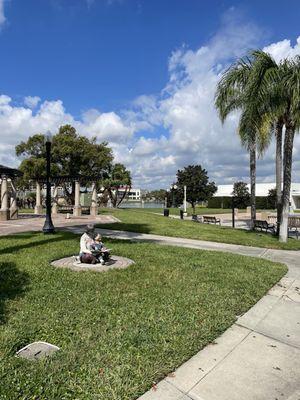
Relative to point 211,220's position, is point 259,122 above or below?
above

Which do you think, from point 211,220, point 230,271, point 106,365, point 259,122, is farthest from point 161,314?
point 211,220

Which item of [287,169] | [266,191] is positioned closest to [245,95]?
[287,169]

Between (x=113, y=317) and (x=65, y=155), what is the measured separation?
113ft

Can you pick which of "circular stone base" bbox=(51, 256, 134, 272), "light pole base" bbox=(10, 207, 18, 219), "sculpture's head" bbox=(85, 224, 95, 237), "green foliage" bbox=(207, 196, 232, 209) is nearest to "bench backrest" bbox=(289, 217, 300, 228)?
"circular stone base" bbox=(51, 256, 134, 272)

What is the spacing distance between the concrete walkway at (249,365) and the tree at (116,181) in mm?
40493

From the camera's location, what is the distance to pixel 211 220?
73.1 feet

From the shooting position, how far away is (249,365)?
3.39 meters

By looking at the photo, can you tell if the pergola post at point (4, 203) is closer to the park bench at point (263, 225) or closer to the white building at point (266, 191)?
the park bench at point (263, 225)

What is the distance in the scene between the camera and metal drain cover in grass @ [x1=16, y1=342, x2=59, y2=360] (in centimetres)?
330

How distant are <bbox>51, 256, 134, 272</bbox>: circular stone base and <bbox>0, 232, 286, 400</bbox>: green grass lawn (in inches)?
10.6

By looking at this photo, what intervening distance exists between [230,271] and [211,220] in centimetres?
1543

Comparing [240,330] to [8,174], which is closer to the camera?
[240,330]

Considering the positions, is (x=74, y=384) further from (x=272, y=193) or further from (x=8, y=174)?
(x=272, y=193)

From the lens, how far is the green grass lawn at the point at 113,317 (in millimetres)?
2953
